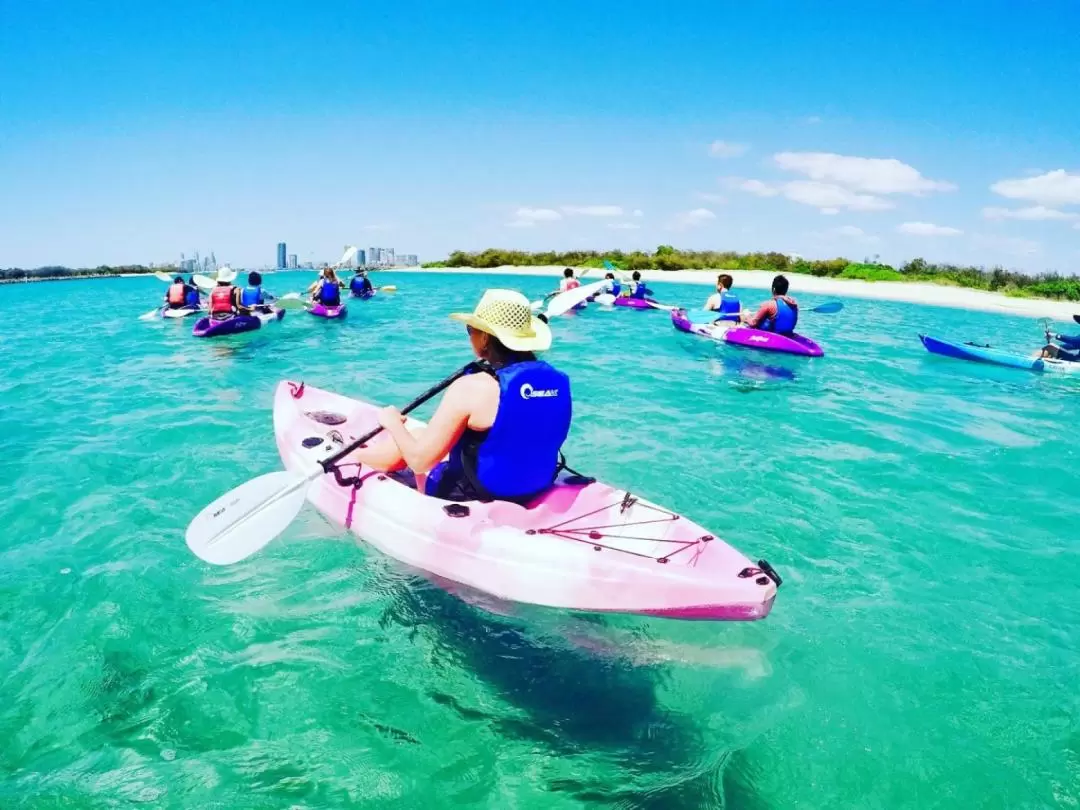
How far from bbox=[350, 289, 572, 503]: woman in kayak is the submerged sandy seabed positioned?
83.4 ft

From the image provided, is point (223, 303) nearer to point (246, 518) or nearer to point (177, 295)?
point (177, 295)

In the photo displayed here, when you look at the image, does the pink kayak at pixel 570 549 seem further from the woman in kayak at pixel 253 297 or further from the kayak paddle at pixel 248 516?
the woman in kayak at pixel 253 297

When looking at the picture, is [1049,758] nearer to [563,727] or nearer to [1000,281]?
[563,727]

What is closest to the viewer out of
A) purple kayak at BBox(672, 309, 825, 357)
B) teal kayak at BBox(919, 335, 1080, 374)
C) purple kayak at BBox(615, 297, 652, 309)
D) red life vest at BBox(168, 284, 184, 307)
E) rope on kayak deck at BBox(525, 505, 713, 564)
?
rope on kayak deck at BBox(525, 505, 713, 564)

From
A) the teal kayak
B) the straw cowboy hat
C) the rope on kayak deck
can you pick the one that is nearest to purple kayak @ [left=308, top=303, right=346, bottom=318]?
the teal kayak

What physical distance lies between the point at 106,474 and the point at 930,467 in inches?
318

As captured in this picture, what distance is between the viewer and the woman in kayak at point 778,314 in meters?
11.7

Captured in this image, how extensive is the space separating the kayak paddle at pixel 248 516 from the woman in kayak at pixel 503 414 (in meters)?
0.41

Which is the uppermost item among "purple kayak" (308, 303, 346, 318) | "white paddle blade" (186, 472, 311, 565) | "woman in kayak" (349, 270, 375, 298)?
"woman in kayak" (349, 270, 375, 298)

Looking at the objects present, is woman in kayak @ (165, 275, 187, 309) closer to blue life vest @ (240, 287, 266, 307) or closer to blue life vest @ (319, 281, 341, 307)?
blue life vest @ (240, 287, 266, 307)

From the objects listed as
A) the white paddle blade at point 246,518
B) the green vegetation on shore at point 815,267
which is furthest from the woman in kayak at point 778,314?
the green vegetation on shore at point 815,267

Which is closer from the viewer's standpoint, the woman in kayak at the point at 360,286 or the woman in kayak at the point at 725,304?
the woman in kayak at the point at 725,304

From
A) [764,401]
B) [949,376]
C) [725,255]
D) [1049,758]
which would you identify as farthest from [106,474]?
[725,255]

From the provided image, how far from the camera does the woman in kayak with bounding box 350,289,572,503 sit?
314 centimetres
